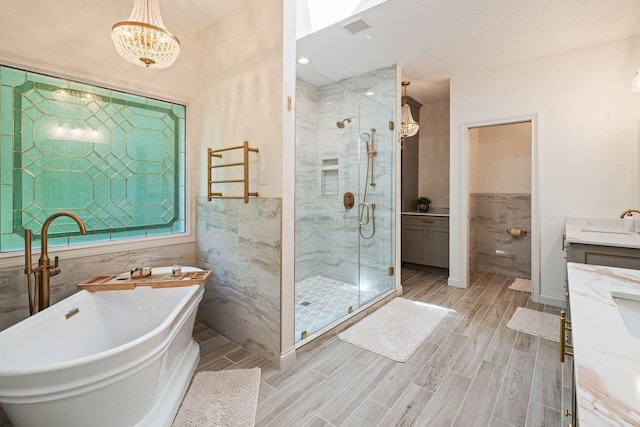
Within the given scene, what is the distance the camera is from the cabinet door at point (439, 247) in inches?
179

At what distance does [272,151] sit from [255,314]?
A: 51.2 inches

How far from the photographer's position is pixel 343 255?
3.90 metres

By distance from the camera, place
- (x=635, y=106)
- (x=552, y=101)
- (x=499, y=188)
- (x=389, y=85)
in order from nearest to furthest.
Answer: (x=635, y=106), (x=552, y=101), (x=389, y=85), (x=499, y=188)

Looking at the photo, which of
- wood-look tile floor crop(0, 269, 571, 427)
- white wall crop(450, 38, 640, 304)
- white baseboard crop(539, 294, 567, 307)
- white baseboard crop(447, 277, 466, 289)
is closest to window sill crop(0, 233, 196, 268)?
wood-look tile floor crop(0, 269, 571, 427)

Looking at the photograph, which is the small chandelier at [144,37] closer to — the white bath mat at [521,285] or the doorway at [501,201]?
the doorway at [501,201]

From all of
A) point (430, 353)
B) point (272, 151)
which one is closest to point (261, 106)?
point (272, 151)

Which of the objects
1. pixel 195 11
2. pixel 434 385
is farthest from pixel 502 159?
pixel 195 11

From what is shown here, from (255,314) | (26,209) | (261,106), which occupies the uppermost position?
(261,106)

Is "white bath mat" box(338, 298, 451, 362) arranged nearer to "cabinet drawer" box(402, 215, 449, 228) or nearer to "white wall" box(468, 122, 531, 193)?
Answer: "cabinet drawer" box(402, 215, 449, 228)

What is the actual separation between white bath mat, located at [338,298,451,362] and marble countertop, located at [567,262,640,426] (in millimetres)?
1485

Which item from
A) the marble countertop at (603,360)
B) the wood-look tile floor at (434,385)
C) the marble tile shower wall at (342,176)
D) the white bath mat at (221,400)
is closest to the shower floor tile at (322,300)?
the marble tile shower wall at (342,176)

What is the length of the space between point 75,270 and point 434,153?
5.18 meters

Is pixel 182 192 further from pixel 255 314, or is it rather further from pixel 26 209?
pixel 255 314

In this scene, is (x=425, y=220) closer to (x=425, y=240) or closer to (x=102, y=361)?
(x=425, y=240)
